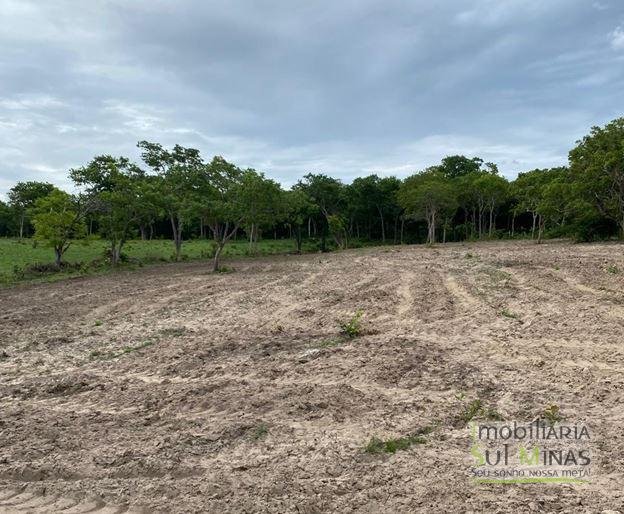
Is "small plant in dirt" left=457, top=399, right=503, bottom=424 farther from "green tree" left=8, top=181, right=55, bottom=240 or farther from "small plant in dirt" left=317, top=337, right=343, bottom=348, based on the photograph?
"green tree" left=8, top=181, right=55, bottom=240

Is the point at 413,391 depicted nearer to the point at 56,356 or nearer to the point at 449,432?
the point at 449,432

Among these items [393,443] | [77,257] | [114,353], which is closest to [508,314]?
[393,443]

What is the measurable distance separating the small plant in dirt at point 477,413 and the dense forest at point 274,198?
1894 centimetres

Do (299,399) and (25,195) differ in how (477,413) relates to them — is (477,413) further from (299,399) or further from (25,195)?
(25,195)

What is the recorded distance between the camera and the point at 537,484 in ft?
11.7

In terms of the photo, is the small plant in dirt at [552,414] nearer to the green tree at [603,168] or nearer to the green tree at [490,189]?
the green tree at [603,168]

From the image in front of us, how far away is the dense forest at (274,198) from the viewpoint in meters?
24.8

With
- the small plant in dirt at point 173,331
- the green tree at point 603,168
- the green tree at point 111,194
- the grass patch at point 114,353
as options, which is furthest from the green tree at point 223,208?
the green tree at point 603,168

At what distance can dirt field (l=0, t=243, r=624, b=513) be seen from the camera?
3.60 meters

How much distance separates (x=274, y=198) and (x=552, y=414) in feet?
71.1

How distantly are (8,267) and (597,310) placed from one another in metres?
27.6

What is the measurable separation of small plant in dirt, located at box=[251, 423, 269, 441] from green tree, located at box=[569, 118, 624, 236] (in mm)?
30523

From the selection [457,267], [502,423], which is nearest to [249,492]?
[502,423]

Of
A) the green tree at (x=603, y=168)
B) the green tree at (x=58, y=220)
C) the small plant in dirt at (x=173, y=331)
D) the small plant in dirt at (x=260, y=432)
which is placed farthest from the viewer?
the green tree at (x=603, y=168)
